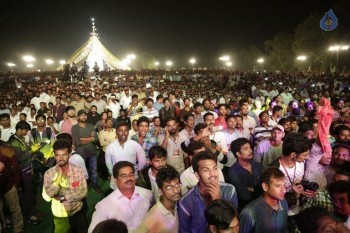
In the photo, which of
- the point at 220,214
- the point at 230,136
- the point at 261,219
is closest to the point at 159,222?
the point at 220,214

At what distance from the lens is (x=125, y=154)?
4930 mm

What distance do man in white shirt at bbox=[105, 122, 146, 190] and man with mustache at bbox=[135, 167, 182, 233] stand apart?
2.08m

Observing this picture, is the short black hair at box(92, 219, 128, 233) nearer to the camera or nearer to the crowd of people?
the crowd of people

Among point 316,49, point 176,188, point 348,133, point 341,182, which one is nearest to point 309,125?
point 348,133

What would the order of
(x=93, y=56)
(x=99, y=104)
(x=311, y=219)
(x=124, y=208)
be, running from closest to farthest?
(x=311, y=219), (x=124, y=208), (x=99, y=104), (x=93, y=56)

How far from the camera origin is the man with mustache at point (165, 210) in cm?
279

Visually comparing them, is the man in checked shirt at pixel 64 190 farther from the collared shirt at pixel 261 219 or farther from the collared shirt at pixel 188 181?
the collared shirt at pixel 261 219

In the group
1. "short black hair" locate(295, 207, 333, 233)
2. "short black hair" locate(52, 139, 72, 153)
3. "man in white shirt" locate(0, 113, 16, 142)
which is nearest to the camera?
"short black hair" locate(295, 207, 333, 233)

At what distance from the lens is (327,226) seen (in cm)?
248

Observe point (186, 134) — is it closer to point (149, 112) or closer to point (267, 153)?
point (267, 153)

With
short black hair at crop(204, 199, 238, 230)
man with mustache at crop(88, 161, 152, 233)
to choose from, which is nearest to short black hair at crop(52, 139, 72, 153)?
man with mustache at crop(88, 161, 152, 233)

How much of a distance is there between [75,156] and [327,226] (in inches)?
143

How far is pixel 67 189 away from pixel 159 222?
62.3 inches

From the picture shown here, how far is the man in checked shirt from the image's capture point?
373 cm
